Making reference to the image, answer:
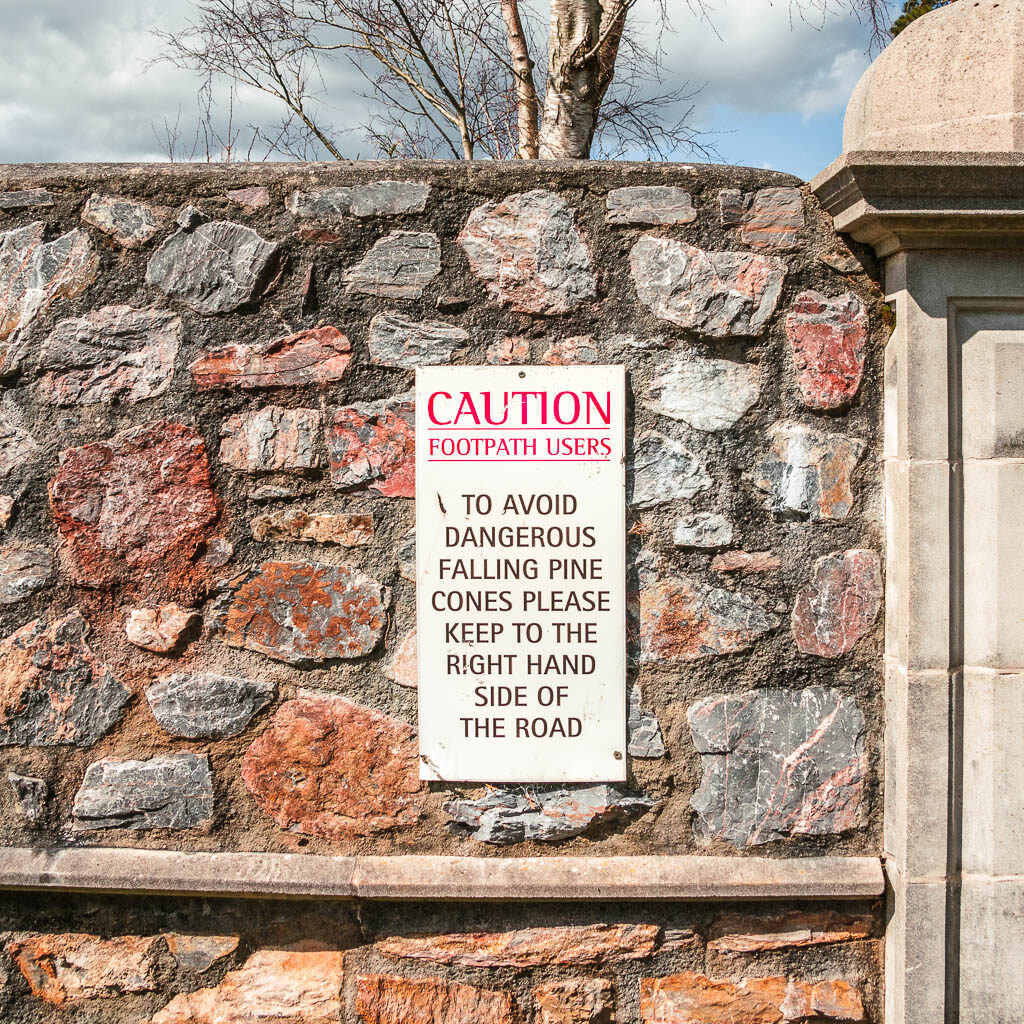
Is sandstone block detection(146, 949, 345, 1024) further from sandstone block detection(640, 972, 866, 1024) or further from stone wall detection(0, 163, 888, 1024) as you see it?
→ sandstone block detection(640, 972, 866, 1024)

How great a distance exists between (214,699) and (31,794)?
528mm

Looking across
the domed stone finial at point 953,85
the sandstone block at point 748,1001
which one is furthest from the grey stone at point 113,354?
the sandstone block at point 748,1001

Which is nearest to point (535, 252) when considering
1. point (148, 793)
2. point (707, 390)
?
point (707, 390)

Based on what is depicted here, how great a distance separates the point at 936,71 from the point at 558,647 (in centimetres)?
158

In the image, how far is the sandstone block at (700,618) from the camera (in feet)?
6.86

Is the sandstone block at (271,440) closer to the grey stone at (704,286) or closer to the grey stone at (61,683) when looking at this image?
the grey stone at (61,683)

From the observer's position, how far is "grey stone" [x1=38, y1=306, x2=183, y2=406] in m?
2.11

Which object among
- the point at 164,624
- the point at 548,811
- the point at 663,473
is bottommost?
the point at 548,811

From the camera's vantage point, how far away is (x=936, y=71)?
196 cm

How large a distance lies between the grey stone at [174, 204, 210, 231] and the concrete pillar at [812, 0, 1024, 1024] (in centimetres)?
146

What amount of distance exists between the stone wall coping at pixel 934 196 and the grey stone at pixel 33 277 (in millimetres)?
1781

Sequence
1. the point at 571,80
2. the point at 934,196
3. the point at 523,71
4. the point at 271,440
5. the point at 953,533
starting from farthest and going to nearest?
the point at 523,71, the point at 571,80, the point at 271,440, the point at 953,533, the point at 934,196

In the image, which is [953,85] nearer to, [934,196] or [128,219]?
[934,196]

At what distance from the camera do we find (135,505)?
213 cm
